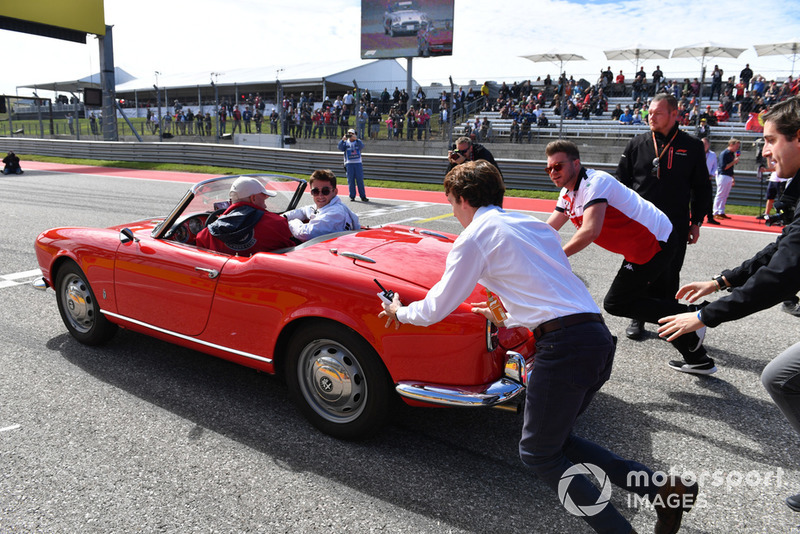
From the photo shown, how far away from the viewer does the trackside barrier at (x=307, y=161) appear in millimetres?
15445

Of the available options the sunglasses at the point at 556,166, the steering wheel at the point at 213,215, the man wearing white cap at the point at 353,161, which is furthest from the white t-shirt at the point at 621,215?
the man wearing white cap at the point at 353,161

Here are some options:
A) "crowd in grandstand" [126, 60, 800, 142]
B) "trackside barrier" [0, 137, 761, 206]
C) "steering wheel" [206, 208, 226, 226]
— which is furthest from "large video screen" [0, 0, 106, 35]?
"steering wheel" [206, 208, 226, 226]

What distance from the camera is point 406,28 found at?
32.2 m

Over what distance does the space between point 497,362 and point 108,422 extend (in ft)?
7.24

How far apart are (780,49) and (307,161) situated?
18099 millimetres

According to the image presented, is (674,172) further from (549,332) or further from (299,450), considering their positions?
(299,450)

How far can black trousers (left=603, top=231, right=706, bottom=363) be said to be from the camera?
150 inches

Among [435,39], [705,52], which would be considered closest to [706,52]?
[705,52]

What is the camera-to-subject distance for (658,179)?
436 centimetres

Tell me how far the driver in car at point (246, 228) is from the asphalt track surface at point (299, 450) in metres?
0.93

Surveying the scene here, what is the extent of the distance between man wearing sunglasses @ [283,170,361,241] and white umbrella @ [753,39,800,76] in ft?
74.6

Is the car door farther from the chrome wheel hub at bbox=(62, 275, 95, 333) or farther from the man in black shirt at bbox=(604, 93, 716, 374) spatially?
the man in black shirt at bbox=(604, 93, 716, 374)

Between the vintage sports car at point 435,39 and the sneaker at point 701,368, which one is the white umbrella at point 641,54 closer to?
the vintage sports car at point 435,39

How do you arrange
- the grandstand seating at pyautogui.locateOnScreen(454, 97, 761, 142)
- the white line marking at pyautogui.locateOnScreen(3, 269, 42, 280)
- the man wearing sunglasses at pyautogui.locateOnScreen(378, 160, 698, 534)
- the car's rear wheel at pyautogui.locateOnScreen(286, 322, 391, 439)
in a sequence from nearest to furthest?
the man wearing sunglasses at pyautogui.locateOnScreen(378, 160, 698, 534)
the car's rear wheel at pyautogui.locateOnScreen(286, 322, 391, 439)
the white line marking at pyautogui.locateOnScreen(3, 269, 42, 280)
the grandstand seating at pyautogui.locateOnScreen(454, 97, 761, 142)
